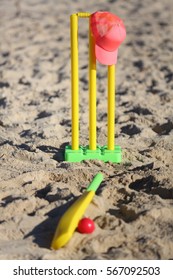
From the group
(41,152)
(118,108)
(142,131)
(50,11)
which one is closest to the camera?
(41,152)

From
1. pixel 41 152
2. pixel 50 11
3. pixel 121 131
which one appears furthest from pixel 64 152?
pixel 50 11

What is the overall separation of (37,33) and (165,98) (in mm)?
2463

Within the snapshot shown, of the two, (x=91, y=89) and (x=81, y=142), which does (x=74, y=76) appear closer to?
(x=91, y=89)

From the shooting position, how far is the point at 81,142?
13.2 ft

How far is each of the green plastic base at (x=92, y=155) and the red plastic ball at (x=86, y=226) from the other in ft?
3.07

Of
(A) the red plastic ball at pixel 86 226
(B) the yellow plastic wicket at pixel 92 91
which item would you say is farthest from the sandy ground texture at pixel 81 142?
(B) the yellow plastic wicket at pixel 92 91

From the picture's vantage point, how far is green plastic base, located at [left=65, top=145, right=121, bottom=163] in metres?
3.69

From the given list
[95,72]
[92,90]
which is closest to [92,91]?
[92,90]

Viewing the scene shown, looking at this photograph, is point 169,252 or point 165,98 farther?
point 165,98

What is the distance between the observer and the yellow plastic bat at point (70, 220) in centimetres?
268

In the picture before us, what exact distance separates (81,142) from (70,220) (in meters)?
1.33

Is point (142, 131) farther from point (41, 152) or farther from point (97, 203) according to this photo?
point (97, 203)

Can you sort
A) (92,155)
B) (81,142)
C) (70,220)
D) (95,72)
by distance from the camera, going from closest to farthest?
(70,220), (95,72), (92,155), (81,142)
